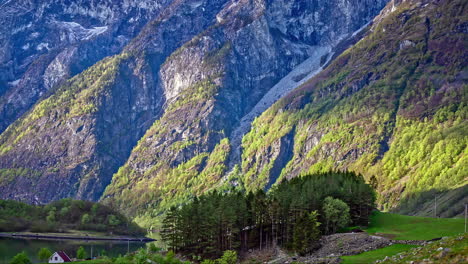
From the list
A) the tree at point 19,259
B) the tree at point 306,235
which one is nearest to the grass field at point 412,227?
the tree at point 306,235

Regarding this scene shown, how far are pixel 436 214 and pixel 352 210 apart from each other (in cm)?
7950

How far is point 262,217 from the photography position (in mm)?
131125

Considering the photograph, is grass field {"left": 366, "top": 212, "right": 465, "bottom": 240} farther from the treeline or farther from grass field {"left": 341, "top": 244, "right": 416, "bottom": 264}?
grass field {"left": 341, "top": 244, "right": 416, "bottom": 264}

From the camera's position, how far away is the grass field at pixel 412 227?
101875mm

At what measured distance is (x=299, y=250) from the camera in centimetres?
10781

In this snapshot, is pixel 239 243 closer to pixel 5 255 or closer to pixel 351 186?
pixel 351 186

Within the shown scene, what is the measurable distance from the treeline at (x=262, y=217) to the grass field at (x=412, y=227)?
483 centimetres

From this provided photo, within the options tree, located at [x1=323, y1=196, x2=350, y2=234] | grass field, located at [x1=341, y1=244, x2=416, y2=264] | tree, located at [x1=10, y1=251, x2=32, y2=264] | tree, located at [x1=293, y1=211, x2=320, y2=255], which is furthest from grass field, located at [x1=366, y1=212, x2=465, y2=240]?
tree, located at [x1=10, y1=251, x2=32, y2=264]

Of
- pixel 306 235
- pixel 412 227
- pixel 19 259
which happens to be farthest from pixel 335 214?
pixel 19 259

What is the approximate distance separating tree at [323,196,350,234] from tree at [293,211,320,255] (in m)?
12.2

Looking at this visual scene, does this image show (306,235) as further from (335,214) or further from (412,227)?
(412,227)

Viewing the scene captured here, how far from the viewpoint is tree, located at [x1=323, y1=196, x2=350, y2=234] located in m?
122

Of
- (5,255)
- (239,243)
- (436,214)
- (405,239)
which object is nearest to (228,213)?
(239,243)

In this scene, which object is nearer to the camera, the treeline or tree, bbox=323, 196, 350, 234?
tree, bbox=323, 196, 350, 234
